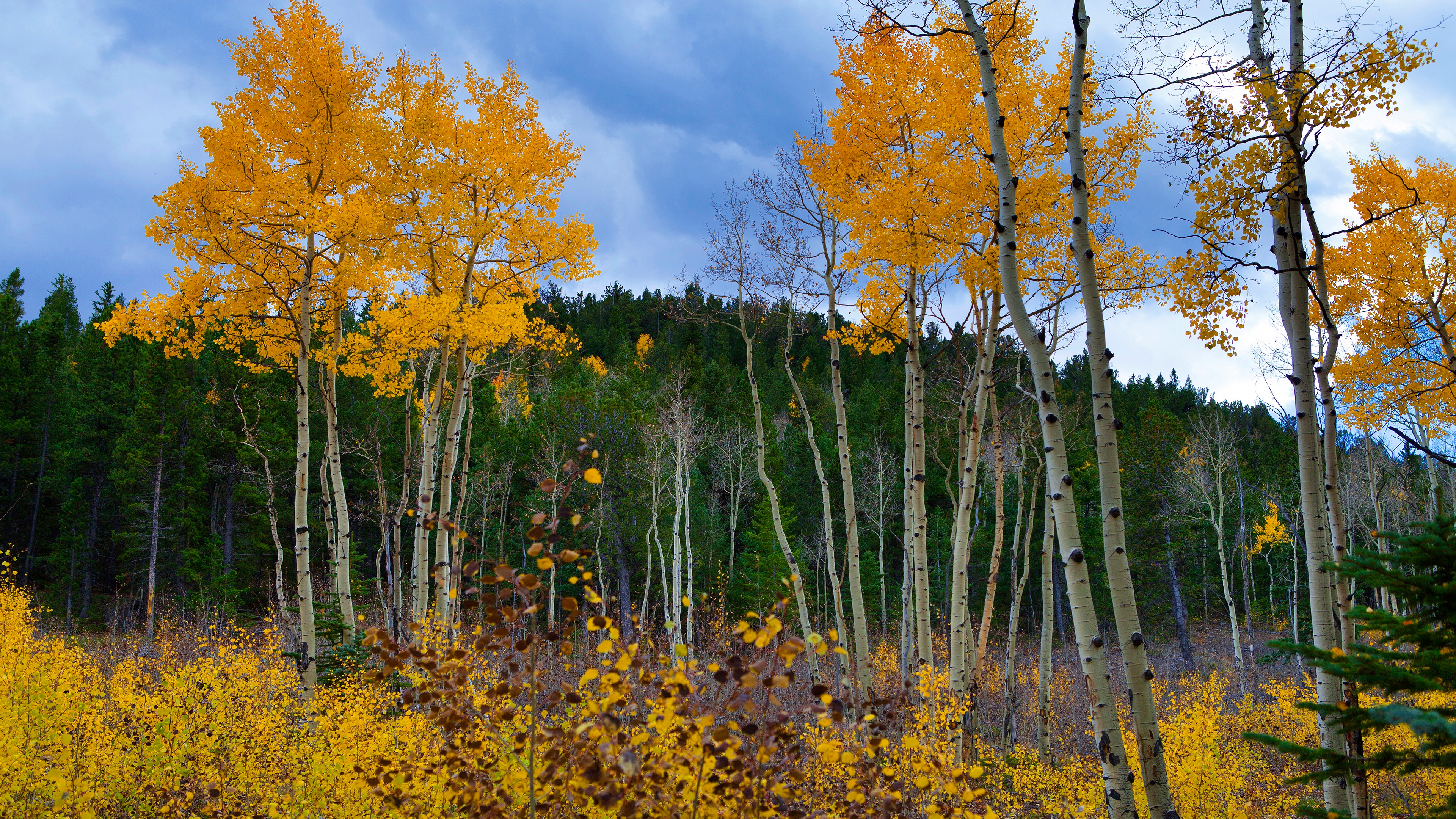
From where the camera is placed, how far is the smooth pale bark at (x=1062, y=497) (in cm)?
329

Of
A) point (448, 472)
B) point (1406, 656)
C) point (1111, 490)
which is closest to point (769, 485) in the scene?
point (448, 472)

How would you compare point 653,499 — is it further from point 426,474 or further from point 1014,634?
point 1014,634

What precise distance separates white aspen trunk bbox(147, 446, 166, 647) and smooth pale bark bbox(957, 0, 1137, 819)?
72.2ft

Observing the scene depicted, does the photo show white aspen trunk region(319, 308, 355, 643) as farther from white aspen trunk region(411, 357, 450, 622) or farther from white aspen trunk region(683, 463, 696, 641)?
white aspen trunk region(683, 463, 696, 641)

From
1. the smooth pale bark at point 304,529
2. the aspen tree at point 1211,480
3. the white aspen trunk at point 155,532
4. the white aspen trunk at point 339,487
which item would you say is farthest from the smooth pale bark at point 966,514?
the white aspen trunk at point 155,532

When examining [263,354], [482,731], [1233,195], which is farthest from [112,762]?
[1233,195]

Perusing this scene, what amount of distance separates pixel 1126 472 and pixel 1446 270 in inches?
594

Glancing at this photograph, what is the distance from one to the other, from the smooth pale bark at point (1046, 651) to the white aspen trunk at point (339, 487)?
801 centimetres

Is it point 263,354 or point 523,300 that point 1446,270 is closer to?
point 523,300

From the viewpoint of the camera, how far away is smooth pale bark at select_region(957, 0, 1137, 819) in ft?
10.8

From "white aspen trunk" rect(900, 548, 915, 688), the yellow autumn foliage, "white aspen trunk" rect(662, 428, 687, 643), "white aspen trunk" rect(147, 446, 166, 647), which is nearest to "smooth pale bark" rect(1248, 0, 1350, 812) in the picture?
the yellow autumn foliage

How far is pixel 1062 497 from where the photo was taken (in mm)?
3557

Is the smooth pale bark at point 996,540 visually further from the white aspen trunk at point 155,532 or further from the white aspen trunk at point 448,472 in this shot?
the white aspen trunk at point 155,532

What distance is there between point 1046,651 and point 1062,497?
7190 millimetres
